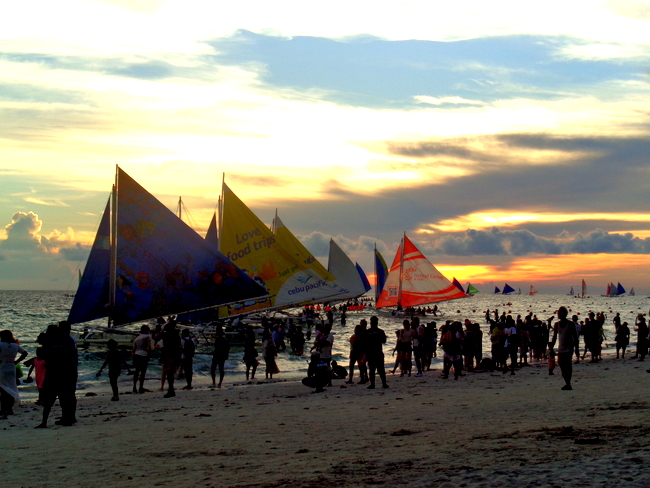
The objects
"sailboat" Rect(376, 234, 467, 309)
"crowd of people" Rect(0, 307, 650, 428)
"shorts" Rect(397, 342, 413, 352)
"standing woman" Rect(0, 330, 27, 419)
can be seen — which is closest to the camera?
"crowd of people" Rect(0, 307, 650, 428)

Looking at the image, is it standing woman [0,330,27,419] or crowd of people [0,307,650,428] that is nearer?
crowd of people [0,307,650,428]

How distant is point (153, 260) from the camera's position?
26.8m

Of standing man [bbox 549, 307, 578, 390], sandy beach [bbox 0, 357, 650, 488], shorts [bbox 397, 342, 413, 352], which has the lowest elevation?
sandy beach [bbox 0, 357, 650, 488]

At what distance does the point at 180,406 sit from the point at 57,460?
19.4ft

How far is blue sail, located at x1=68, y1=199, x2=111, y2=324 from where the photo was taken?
1098 inches

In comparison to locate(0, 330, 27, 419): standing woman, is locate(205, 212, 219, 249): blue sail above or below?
above

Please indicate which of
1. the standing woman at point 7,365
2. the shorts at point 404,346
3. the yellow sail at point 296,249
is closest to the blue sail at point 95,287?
the yellow sail at point 296,249

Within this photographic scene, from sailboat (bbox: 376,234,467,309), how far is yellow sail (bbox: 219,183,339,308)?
75.6 ft

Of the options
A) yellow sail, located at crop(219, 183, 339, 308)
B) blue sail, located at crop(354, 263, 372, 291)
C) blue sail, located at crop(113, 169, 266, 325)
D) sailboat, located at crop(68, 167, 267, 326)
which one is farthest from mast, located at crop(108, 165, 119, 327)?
blue sail, located at crop(354, 263, 372, 291)

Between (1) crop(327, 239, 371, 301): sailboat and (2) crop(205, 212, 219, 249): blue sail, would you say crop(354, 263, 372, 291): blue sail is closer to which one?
(1) crop(327, 239, 371, 301): sailboat

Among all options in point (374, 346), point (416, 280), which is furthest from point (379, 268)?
point (374, 346)

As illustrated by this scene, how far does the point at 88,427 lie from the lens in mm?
11758

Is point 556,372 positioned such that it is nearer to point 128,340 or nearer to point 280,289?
point 280,289

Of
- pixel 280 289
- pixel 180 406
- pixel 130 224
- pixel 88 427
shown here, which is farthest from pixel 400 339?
pixel 280 289
